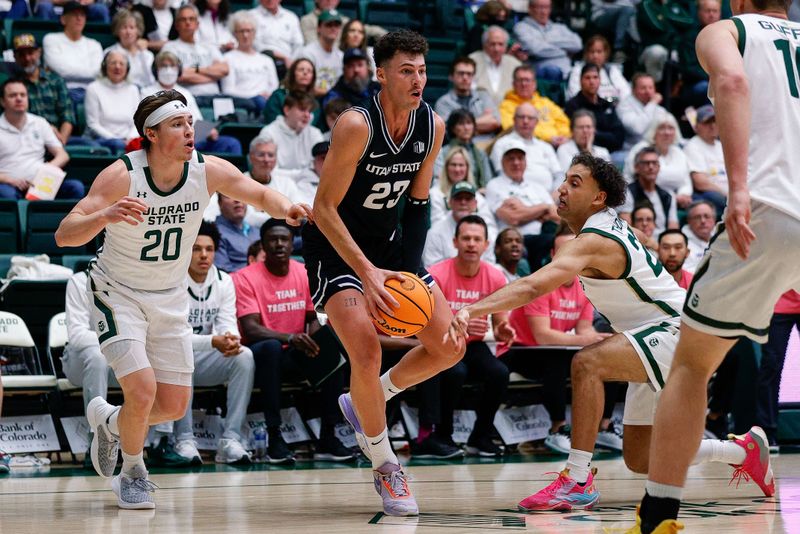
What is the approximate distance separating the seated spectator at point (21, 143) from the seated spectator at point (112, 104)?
77 cm

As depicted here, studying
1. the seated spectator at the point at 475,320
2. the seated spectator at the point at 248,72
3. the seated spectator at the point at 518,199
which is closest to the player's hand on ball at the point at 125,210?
the seated spectator at the point at 475,320

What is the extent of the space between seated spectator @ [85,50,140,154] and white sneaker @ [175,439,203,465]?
3712 millimetres

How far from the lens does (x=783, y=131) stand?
380cm

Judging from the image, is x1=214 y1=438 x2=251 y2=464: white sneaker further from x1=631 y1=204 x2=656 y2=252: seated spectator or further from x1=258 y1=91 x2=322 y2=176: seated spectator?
x1=631 y1=204 x2=656 y2=252: seated spectator

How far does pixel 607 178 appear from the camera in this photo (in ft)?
18.9

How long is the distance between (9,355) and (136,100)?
348cm

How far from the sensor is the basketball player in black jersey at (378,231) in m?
5.35

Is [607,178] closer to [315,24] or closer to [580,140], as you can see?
[580,140]

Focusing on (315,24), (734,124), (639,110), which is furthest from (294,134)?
(734,124)

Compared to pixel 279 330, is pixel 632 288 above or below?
above

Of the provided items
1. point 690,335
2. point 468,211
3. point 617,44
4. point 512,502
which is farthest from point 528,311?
point 617,44

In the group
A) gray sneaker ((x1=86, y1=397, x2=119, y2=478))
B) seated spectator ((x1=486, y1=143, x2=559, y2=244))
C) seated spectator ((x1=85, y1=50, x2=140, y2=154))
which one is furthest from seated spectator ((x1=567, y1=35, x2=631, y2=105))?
gray sneaker ((x1=86, y1=397, x2=119, y2=478))

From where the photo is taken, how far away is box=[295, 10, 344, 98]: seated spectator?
12445 millimetres

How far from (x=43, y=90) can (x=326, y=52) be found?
322cm
